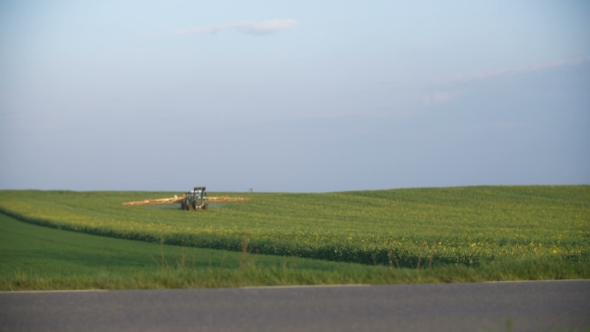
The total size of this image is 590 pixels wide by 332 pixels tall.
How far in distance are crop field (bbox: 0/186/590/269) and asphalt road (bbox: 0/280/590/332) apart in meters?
2.63

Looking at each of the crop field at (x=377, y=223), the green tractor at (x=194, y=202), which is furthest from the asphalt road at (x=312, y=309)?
the green tractor at (x=194, y=202)

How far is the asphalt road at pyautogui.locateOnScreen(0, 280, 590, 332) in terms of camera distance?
5.62 meters

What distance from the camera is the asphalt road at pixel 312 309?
5625 mm

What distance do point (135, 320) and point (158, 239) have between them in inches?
787

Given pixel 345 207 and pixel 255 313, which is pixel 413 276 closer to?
pixel 255 313

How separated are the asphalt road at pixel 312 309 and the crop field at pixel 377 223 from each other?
263cm

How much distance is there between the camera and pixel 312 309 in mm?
6207

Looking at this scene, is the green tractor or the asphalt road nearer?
the asphalt road

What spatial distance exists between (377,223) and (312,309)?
25.9 meters

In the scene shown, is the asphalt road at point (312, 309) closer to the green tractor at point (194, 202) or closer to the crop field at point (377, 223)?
the crop field at point (377, 223)

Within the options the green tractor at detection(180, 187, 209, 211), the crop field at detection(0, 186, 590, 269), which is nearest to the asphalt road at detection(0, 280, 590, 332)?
the crop field at detection(0, 186, 590, 269)

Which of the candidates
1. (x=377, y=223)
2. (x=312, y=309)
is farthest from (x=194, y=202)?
(x=312, y=309)

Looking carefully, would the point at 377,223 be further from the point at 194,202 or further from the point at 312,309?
the point at 312,309

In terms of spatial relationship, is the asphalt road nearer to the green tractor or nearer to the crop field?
the crop field
